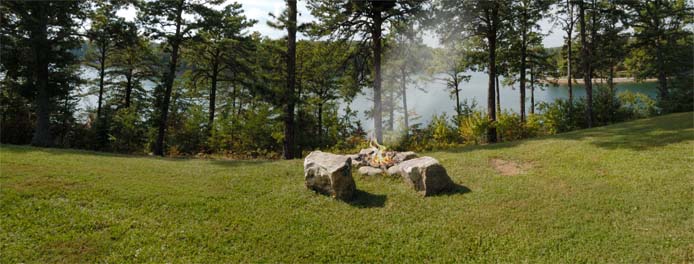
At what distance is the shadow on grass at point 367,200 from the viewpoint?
7180 mm

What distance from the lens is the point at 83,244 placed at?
5301mm

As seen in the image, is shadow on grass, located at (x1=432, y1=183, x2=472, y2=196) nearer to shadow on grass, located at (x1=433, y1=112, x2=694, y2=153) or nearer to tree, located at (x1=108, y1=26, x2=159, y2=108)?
shadow on grass, located at (x1=433, y1=112, x2=694, y2=153)

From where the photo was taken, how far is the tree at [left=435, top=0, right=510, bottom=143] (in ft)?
46.6

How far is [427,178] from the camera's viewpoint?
7488 millimetres

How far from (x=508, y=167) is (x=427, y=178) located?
317 centimetres

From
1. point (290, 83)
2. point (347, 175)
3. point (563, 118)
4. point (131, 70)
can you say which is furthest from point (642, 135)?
point (131, 70)

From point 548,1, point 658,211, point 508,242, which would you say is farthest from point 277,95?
point 548,1

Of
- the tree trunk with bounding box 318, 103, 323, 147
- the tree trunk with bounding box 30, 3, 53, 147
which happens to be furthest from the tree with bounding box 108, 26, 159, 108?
the tree trunk with bounding box 318, 103, 323, 147

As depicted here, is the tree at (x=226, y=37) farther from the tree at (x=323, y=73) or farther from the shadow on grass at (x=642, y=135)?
the shadow on grass at (x=642, y=135)

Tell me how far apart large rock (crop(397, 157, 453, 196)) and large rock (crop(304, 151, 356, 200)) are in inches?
53.3

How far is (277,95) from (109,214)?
785cm

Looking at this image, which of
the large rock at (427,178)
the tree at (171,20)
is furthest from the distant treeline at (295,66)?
the large rock at (427,178)

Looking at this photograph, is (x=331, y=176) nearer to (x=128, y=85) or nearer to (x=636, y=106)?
(x=636, y=106)

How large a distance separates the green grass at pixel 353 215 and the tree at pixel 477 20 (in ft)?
Result: 22.0
